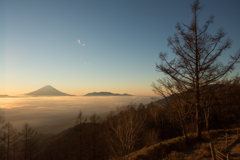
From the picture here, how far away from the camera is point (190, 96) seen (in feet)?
25.2

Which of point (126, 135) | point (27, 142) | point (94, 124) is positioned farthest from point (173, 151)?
point (27, 142)

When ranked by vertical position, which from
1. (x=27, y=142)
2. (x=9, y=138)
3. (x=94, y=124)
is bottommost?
(x=27, y=142)

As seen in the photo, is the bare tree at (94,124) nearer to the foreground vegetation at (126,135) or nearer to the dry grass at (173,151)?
the foreground vegetation at (126,135)

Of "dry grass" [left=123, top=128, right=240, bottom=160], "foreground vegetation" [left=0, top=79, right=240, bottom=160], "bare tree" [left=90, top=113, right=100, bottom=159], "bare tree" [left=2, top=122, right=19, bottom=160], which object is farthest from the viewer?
"bare tree" [left=90, top=113, right=100, bottom=159]

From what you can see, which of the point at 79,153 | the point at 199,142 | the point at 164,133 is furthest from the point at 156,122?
the point at 199,142

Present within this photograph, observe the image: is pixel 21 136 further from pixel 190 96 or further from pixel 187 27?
pixel 187 27

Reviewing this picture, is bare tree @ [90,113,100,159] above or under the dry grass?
under

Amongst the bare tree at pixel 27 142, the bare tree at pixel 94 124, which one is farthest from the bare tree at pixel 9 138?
the bare tree at pixel 94 124

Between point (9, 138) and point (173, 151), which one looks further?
point (9, 138)

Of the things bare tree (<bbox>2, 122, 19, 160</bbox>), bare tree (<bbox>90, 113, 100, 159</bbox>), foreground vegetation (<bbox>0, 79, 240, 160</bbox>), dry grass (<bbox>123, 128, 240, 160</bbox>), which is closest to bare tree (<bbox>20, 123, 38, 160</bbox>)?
foreground vegetation (<bbox>0, 79, 240, 160</bbox>)

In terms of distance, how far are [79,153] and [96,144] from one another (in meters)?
4.36

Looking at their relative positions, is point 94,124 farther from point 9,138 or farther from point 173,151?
point 173,151

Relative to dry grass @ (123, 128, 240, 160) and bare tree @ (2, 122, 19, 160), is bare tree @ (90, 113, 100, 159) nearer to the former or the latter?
bare tree @ (2, 122, 19, 160)

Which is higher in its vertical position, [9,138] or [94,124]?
[9,138]
